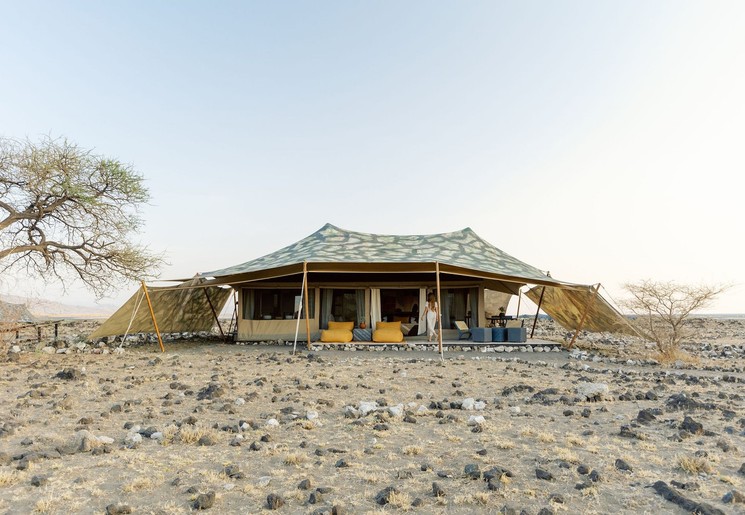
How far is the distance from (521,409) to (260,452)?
12.4 ft

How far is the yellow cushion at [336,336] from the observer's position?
16.4 meters

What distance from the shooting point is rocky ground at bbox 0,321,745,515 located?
12.3ft

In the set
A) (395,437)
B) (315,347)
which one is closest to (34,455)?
(395,437)

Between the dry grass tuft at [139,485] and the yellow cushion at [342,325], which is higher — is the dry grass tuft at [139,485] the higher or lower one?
the lower one

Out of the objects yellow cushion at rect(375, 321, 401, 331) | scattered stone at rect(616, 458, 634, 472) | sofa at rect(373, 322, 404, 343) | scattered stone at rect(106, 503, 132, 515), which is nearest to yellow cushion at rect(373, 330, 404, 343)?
sofa at rect(373, 322, 404, 343)

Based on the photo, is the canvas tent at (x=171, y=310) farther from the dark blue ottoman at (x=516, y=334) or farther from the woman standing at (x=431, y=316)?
the dark blue ottoman at (x=516, y=334)

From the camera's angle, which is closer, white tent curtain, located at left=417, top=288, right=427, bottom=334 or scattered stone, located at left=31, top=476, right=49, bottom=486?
scattered stone, located at left=31, top=476, right=49, bottom=486

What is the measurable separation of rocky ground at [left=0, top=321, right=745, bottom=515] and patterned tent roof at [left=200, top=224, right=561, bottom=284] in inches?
230

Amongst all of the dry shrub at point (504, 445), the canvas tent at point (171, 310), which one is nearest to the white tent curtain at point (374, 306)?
the canvas tent at point (171, 310)

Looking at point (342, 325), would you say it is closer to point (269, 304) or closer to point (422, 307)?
point (422, 307)

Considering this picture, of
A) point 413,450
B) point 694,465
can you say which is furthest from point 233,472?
point 694,465

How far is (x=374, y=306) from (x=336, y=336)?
2215mm

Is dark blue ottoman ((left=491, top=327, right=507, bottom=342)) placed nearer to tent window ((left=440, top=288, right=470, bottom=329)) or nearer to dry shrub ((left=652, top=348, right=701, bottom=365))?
tent window ((left=440, top=288, right=470, bottom=329))

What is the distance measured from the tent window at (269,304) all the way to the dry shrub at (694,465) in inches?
608
